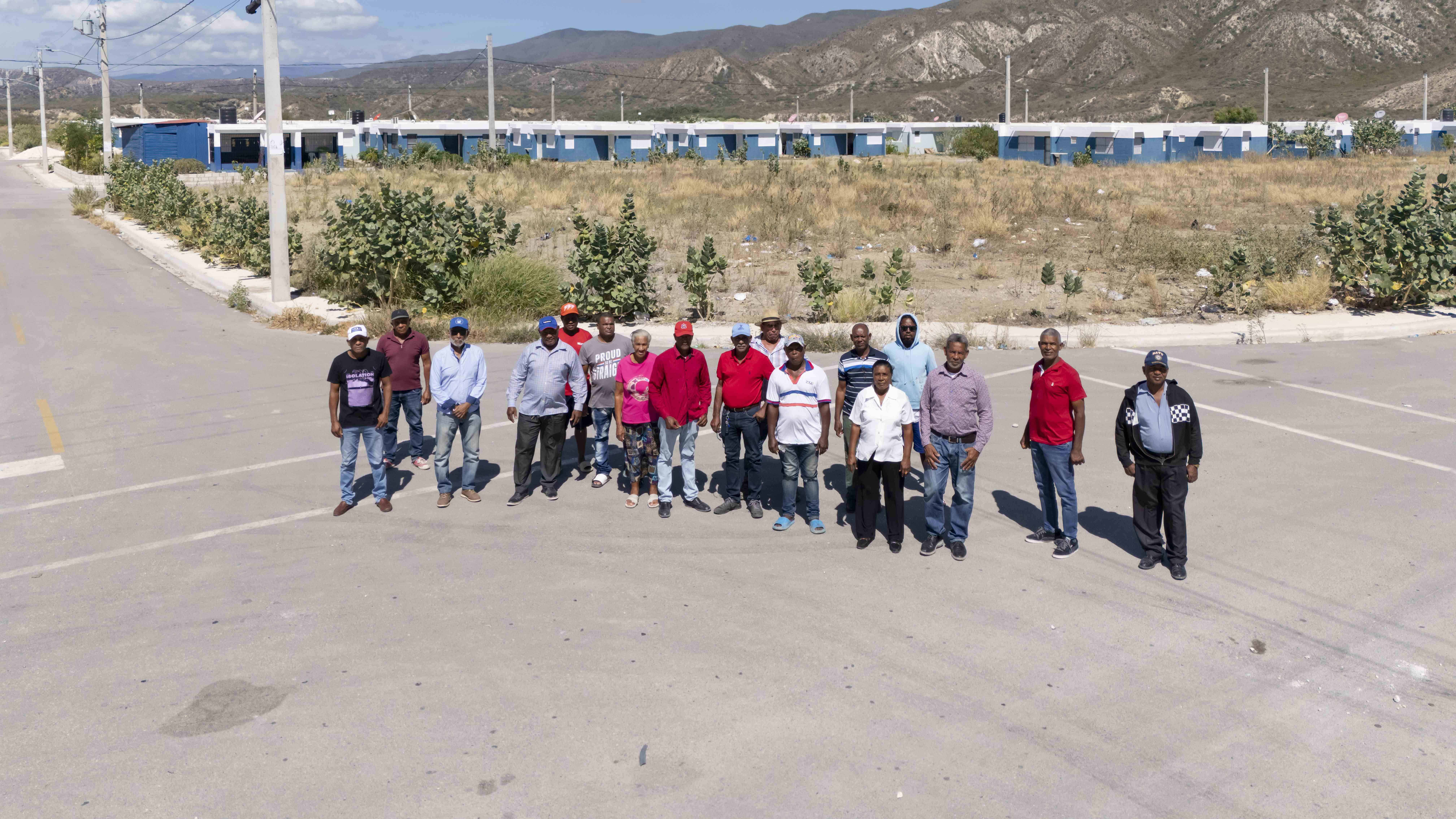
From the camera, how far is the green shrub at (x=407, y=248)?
18.6 meters

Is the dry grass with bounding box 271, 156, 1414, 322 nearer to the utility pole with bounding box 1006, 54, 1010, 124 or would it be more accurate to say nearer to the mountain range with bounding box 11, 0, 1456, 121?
the utility pole with bounding box 1006, 54, 1010, 124

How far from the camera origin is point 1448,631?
6.94m

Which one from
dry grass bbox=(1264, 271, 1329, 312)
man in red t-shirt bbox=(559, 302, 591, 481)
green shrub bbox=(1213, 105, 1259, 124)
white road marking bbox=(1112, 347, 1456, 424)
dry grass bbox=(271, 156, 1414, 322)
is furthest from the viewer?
green shrub bbox=(1213, 105, 1259, 124)

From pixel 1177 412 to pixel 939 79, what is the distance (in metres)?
185

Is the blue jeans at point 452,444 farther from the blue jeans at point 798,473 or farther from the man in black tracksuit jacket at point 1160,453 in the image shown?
the man in black tracksuit jacket at point 1160,453

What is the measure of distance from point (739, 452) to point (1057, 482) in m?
2.59

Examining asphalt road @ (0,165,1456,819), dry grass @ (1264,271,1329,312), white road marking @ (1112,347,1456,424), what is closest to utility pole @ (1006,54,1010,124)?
dry grass @ (1264,271,1329,312)

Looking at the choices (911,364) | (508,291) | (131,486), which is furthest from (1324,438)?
(508,291)

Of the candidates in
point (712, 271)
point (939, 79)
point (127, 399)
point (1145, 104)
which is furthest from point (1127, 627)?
point (939, 79)

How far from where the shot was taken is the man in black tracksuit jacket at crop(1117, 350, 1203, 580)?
7.71m

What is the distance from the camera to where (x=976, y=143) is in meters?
69.5

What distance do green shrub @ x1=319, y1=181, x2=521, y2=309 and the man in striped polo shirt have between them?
430 inches

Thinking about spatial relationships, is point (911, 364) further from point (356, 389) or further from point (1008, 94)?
point (1008, 94)

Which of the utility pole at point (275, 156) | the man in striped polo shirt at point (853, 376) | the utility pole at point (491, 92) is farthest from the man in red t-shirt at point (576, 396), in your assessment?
the utility pole at point (491, 92)
